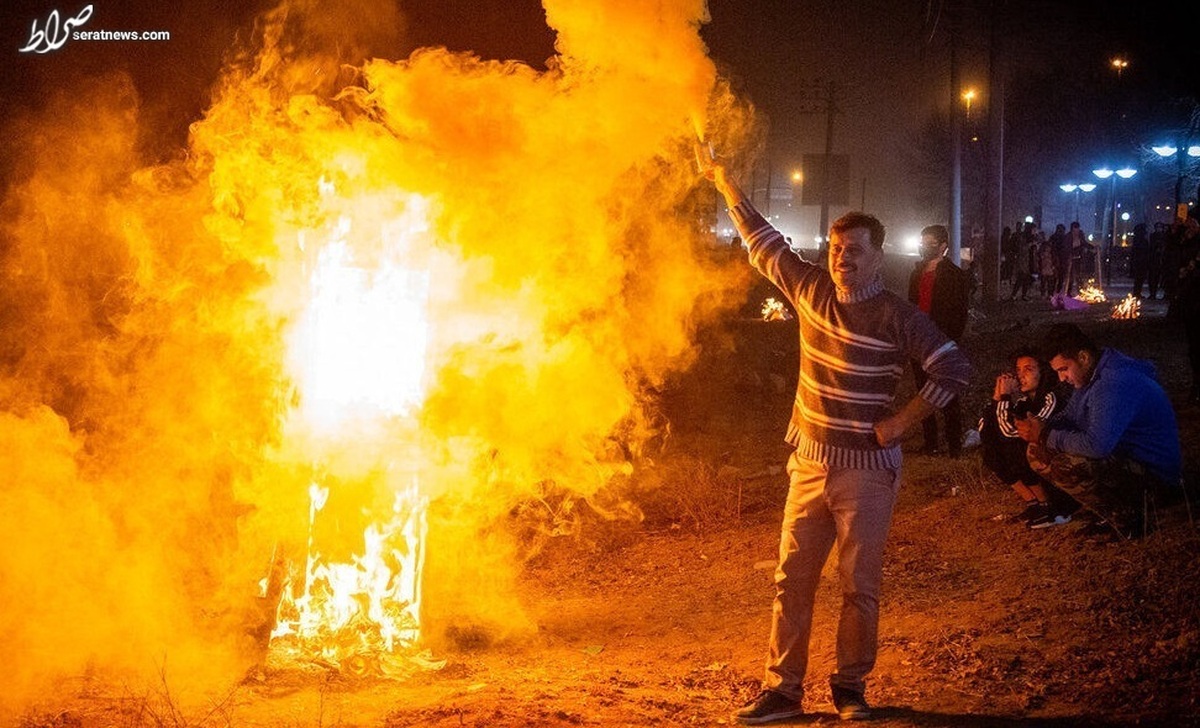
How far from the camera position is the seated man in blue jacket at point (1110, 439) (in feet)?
20.9

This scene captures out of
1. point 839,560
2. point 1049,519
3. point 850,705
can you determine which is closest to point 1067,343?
point 1049,519

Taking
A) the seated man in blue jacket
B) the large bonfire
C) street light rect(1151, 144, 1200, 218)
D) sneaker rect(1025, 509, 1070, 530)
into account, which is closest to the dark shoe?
sneaker rect(1025, 509, 1070, 530)

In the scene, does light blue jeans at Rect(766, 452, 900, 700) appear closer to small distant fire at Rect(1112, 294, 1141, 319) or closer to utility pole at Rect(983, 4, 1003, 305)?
small distant fire at Rect(1112, 294, 1141, 319)

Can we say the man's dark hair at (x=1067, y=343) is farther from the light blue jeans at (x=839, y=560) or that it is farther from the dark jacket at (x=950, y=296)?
the light blue jeans at (x=839, y=560)

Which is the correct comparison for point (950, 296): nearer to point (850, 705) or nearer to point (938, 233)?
point (938, 233)

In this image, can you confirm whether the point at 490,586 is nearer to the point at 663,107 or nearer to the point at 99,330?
the point at 663,107

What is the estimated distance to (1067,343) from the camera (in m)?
6.68

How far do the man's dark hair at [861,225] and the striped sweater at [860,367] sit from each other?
0.22 m

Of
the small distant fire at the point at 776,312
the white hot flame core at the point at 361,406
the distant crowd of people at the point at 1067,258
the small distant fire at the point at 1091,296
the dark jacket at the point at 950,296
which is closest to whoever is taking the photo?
the white hot flame core at the point at 361,406

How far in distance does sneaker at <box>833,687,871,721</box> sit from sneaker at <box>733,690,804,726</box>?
0.63ft

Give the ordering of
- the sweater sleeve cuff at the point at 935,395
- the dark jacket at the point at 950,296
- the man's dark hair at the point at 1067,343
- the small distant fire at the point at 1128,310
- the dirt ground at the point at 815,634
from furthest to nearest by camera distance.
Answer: the small distant fire at the point at 1128,310 → the dark jacket at the point at 950,296 → the man's dark hair at the point at 1067,343 → the dirt ground at the point at 815,634 → the sweater sleeve cuff at the point at 935,395

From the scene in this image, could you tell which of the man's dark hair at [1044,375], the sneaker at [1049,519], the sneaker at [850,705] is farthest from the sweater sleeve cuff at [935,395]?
the sneaker at [1049,519]

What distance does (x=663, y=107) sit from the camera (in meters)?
6.32

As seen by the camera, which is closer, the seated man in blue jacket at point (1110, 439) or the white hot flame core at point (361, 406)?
the white hot flame core at point (361, 406)
